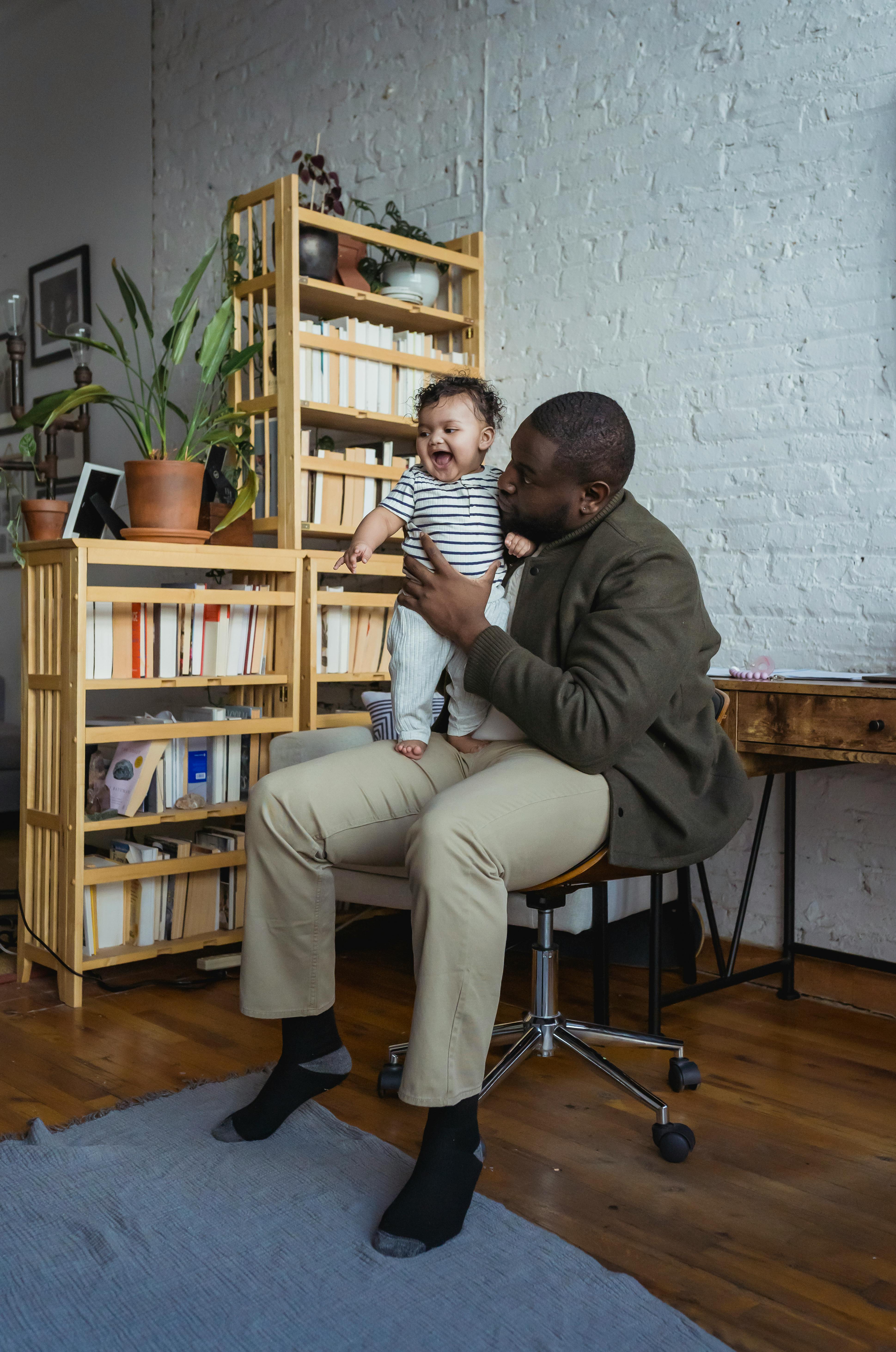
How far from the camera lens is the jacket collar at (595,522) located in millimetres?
1904

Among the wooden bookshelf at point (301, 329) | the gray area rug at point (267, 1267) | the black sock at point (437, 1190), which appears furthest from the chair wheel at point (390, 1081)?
the wooden bookshelf at point (301, 329)

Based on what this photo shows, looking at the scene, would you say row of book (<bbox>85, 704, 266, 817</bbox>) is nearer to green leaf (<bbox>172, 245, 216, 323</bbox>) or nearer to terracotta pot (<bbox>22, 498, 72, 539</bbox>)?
terracotta pot (<bbox>22, 498, 72, 539</bbox>)

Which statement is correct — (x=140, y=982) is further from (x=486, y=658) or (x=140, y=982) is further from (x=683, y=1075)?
(x=486, y=658)

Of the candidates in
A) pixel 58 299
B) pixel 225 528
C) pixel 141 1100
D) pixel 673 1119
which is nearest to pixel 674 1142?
pixel 673 1119

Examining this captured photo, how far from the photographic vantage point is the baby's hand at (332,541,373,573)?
6.89 ft

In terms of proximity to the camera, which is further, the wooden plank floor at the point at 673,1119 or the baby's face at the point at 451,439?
the baby's face at the point at 451,439

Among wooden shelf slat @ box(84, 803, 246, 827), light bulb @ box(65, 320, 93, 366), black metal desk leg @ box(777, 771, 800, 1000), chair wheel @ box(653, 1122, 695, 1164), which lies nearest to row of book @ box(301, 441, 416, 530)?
light bulb @ box(65, 320, 93, 366)

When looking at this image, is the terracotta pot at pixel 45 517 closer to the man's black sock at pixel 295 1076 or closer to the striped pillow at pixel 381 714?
the striped pillow at pixel 381 714

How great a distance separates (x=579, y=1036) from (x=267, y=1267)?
82 cm

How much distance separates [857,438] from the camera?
9.11 ft

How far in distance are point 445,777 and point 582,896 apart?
2.17 feet

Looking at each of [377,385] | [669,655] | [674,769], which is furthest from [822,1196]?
[377,385]

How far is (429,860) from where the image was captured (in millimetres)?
1609

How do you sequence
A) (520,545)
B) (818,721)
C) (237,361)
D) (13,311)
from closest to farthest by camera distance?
(520,545)
(818,721)
(237,361)
(13,311)
